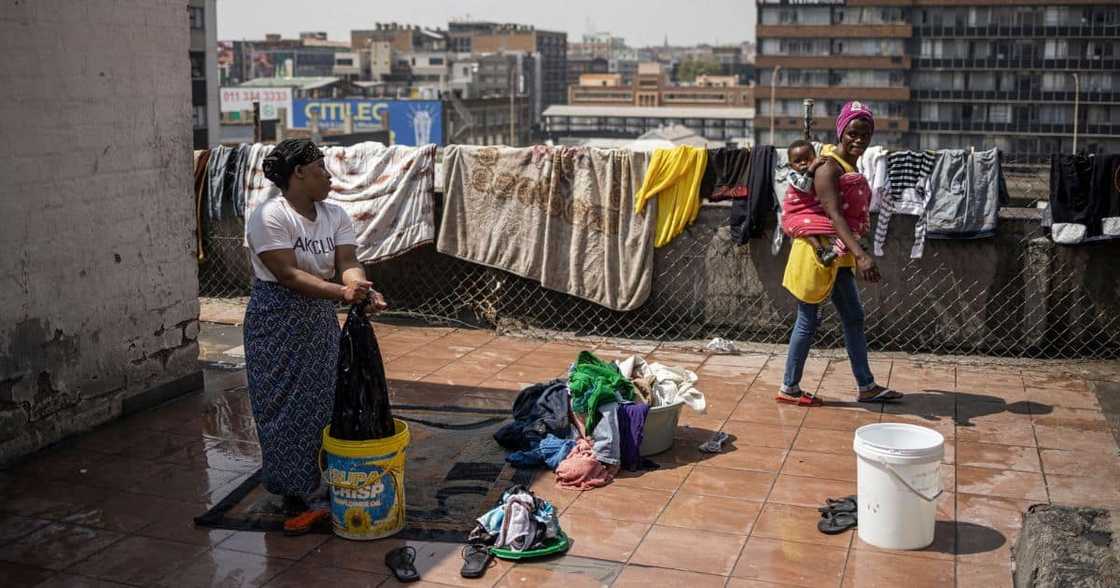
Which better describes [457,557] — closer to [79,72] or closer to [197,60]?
[79,72]

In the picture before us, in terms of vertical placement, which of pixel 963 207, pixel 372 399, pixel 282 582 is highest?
pixel 963 207

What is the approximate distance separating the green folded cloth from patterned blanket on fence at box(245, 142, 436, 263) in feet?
11.7

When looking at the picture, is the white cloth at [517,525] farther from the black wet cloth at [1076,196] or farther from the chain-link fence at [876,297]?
the black wet cloth at [1076,196]

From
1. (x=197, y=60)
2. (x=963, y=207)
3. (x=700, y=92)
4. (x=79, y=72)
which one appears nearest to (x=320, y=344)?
(x=79, y=72)

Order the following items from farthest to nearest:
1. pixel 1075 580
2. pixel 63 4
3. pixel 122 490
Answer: pixel 63 4 < pixel 122 490 < pixel 1075 580

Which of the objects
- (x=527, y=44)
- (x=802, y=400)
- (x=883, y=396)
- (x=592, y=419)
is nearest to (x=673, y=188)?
(x=802, y=400)

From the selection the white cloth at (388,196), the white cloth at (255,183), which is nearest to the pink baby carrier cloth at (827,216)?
the white cloth at (388,196)

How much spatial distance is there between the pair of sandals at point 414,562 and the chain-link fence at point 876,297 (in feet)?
14.1

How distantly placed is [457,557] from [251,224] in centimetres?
167

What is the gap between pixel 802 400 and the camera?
6.86m

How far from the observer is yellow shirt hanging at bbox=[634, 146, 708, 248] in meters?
8.48

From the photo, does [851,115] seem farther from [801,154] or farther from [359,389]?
[359,389]

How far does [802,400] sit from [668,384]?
1192 millimetres

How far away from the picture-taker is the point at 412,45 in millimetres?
144000
